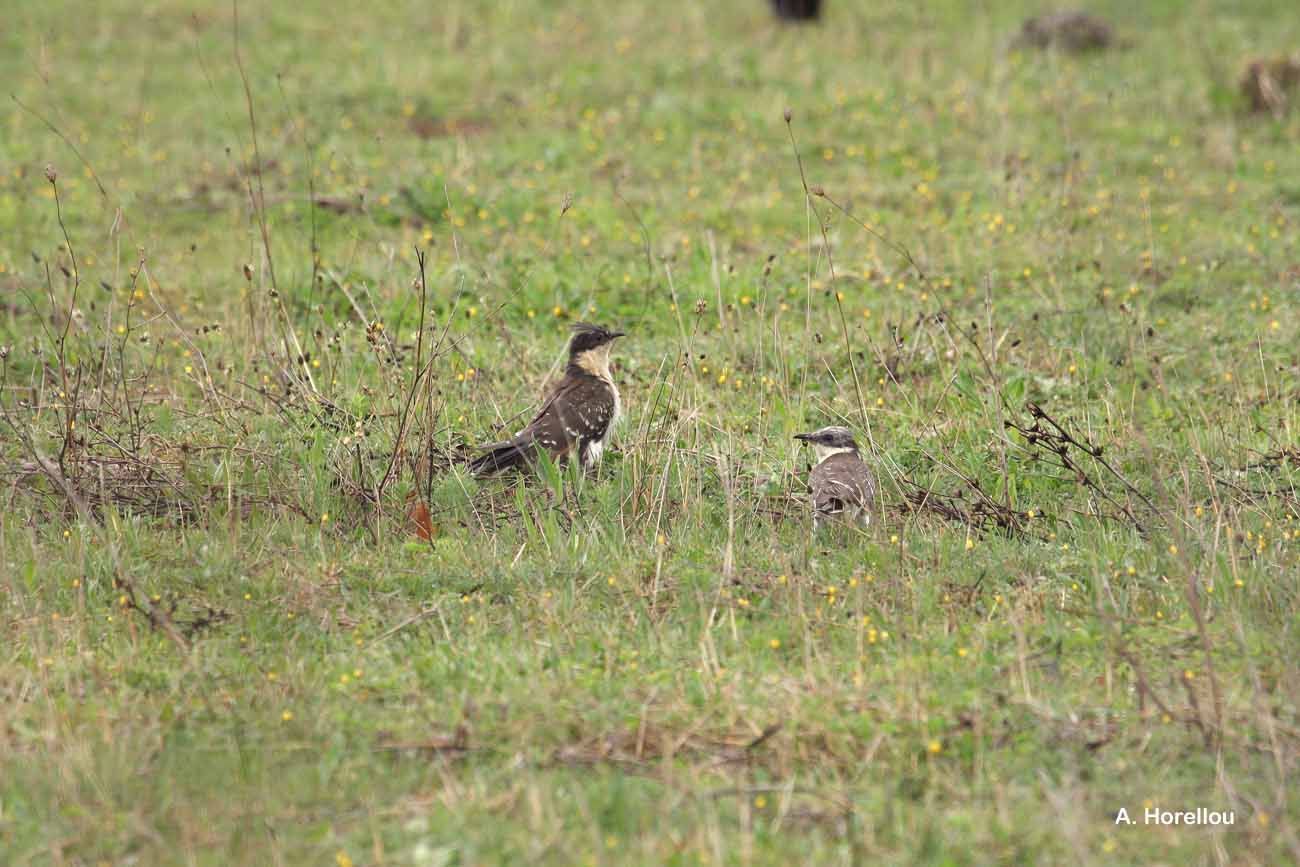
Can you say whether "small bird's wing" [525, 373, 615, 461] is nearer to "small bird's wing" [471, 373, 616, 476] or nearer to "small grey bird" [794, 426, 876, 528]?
"small bird's wing" [471, 373, 616, 476]

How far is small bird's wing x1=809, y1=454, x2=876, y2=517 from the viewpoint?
24.3 feet

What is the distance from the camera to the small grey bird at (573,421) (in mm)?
8312

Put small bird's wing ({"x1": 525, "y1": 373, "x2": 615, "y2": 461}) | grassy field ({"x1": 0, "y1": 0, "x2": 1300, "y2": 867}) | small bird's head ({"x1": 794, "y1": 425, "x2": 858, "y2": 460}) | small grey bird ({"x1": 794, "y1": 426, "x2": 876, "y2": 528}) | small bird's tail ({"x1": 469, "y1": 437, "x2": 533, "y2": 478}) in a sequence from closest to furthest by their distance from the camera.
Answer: grassy field ({"x1": 0, "y1": 0, "x2": 1300, "y2": 867}) < small grey bird ({"x1": 794, "y1": 426, "x2": 876, "y2": 528}) < small bird's head ({"x1": 794, "y1": 425, "x2": 858, "y2": 460}) < small bird's tail ({"x1": 469, "y1": 437, "x2": 533, "y2": 478}) < small bird's wing ({"x1": 525, "y1": 373, "x2": 615, "y2": 461})

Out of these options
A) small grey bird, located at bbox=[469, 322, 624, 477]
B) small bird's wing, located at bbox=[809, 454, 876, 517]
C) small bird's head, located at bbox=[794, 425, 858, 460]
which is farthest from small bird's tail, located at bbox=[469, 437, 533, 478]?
small bird's wing, located at bbox=[809, 454, 876, 517]

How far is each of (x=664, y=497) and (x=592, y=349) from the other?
1901 mm

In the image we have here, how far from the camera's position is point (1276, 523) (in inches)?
286

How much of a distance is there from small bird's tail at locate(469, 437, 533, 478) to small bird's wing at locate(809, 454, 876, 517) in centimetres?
163

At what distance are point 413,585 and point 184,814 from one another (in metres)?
1.91

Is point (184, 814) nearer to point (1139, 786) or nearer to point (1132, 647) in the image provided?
point (1139, 786)

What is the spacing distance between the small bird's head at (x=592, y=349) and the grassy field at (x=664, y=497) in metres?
0.54

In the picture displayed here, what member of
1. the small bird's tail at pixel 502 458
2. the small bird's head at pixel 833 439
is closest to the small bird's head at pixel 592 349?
the small bird's tail at pixel 502 458

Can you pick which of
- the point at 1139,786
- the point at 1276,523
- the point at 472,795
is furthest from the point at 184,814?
the point at 1276,523

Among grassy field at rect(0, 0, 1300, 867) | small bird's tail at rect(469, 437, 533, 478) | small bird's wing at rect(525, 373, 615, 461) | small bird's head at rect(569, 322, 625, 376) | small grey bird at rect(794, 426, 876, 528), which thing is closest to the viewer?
grassy field at rect(0, 0, 1300, 867)

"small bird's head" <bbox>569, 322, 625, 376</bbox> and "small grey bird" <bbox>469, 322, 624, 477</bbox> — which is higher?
"small bird's head" <bbox>569, 322, 625, 376</bbox>
